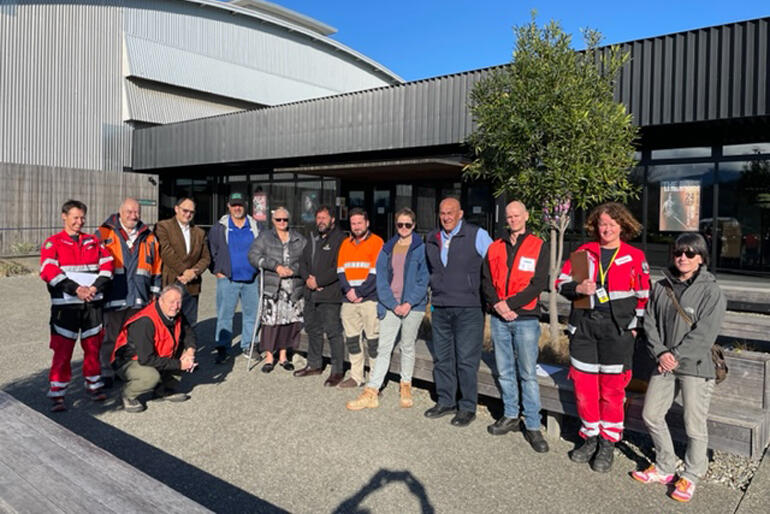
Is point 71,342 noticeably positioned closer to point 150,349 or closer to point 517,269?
point 150,349

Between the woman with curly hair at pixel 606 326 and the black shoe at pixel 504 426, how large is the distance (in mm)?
560

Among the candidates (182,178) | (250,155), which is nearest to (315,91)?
(182,178)

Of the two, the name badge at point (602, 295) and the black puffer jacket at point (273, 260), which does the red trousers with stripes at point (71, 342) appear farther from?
the name badge at point (602, 295)

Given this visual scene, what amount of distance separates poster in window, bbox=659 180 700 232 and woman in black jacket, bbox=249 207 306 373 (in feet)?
26.6

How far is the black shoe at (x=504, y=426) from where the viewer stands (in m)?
4.19

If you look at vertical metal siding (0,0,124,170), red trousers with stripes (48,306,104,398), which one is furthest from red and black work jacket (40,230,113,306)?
vertical metal siding (0,0,124,170)

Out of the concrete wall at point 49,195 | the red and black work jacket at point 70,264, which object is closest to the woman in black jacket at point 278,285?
the red and black work jacket at point 70,264

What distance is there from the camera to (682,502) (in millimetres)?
3201

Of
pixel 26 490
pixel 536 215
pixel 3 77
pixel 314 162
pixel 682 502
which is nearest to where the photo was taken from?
pixel 26 490

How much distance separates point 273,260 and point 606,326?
11.7ft

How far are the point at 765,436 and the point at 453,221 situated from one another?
2.53 m

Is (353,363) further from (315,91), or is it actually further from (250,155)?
(315,91)

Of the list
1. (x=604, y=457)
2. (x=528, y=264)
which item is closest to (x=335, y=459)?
(x=604, y=457)

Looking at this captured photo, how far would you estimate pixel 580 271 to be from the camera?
3721mm
